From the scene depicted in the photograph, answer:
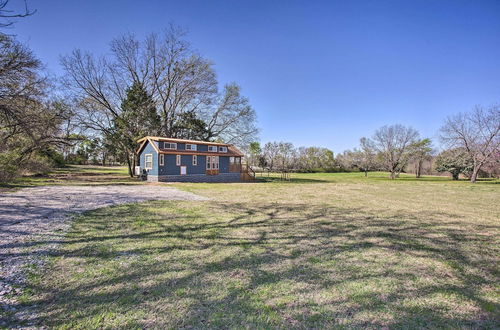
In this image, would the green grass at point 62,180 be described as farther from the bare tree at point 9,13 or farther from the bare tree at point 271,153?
the bare tree at point 271,153

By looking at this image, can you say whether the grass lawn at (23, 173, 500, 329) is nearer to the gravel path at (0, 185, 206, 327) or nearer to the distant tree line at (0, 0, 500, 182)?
the gravel path at (0, 185, 206, 327)

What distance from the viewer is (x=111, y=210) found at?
7.00 meters

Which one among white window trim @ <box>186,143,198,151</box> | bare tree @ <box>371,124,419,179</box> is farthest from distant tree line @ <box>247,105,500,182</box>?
white window trim @ <box>186,143,198,151</box>

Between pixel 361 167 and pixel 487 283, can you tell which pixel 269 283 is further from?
pixel 361 167

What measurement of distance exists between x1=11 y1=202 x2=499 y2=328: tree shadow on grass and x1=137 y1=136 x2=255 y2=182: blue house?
46.3ft

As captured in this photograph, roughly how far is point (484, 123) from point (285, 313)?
119ft

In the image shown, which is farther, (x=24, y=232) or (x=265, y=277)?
(x=24, y=232)

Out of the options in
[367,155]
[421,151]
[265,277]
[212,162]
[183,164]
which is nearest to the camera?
[265,277]

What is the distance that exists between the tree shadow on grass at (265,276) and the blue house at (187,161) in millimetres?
14116

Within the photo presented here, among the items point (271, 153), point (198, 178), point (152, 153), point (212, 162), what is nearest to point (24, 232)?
point (152, 153)

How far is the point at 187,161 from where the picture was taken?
68.7 feet

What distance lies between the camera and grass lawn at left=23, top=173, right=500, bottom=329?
7.55 feet

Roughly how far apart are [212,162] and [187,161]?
264 cm

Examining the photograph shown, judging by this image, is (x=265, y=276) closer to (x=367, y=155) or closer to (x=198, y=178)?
(x=198, y=178)
